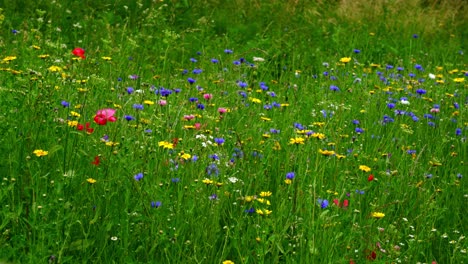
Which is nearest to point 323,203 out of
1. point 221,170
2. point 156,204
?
point 221,170

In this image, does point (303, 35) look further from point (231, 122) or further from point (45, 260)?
point (45, 260)

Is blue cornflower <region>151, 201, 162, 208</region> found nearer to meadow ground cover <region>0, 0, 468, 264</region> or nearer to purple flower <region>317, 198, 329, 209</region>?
meadow ground cover <region>0, 0, 468, 264</region>

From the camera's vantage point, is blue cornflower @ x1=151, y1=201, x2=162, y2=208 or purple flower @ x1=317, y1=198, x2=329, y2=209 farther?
purple flower @ x1=317, y1=198, x2=329, y2=209

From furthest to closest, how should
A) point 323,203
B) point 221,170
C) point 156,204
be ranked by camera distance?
point 221,170
point 323,203
point 156,204

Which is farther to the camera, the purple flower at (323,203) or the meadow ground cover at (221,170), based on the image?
the purple flower at (323,203)

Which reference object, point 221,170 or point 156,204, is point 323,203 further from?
point 156,204

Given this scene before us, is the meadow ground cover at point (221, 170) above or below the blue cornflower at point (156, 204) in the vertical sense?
below

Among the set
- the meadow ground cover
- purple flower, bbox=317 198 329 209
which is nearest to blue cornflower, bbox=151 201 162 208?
the meadow ground cover

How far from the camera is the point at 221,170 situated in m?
2.75

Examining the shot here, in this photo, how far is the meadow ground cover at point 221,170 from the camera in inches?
96.3

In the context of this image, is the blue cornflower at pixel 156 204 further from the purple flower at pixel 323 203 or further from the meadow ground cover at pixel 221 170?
the purple flower at pixel 323 203

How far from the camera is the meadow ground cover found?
8.02ft

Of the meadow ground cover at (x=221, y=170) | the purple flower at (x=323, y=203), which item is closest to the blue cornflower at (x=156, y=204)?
the meadow ground cover at (x=221, y=170)

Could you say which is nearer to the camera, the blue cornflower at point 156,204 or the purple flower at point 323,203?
the blue cornflower at point 156,204
